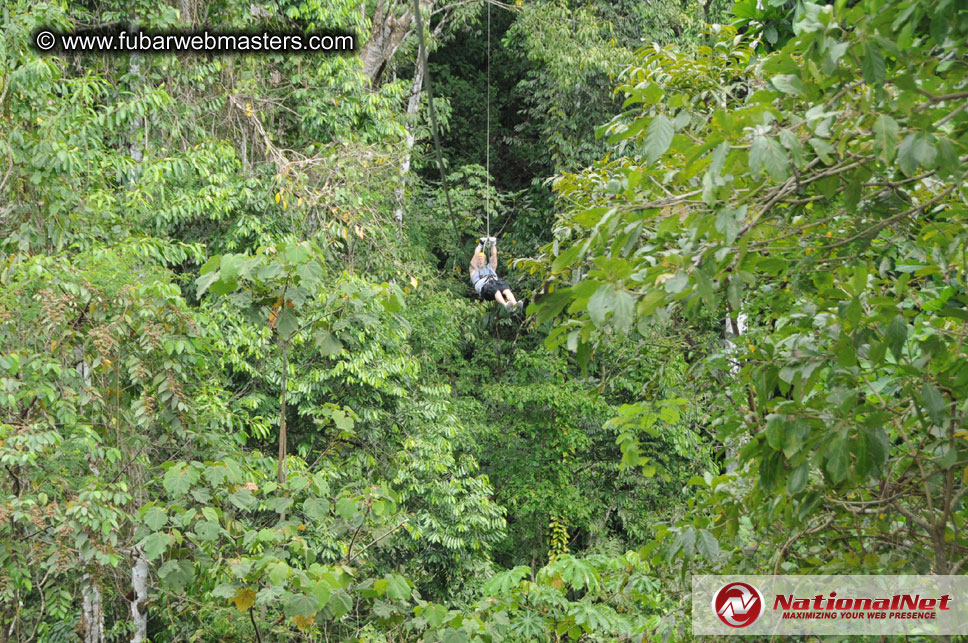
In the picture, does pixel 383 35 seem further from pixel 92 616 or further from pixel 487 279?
Answer: pixel 92 616

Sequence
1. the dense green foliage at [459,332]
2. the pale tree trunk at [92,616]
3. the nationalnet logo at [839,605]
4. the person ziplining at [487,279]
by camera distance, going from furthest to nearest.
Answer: the person ziplining at [487,279]
the pale tree trunk at [92,616]
the nationalnet logo at [839,605]
the dense green foliage at [459,332]

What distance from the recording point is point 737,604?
7.67ft

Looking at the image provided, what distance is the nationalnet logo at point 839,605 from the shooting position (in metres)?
2.00

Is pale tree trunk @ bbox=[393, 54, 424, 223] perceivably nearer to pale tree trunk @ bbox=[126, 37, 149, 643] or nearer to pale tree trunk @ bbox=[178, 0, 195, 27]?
pale tree trunk @ bbox=[178, 0, 195, 27]

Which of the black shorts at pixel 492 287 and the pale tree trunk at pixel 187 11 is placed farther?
the pale tree trunk at pixel 187 11

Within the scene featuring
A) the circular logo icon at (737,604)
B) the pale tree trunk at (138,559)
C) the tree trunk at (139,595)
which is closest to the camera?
the circular logo icon at (737,604)

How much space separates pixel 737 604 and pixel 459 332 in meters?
8.19

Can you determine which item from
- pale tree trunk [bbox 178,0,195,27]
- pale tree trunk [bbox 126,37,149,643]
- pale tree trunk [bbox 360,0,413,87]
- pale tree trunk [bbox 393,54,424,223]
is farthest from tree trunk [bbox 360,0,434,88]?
pale tree trunk [bbox 126,37,149,643]

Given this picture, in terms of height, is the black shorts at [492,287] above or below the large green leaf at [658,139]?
below

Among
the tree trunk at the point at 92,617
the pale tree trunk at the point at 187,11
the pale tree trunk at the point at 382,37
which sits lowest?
the tree trunk at the point at 92,617

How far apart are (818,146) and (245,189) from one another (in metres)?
5.99

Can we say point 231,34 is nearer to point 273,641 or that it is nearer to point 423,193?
point 423,193

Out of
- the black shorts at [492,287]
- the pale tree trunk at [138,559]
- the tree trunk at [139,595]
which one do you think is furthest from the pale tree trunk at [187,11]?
the tree trunk at [139,595]

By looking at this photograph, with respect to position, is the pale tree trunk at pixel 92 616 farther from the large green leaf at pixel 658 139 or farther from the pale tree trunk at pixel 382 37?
the pale tree trunk at pixel 382 37
